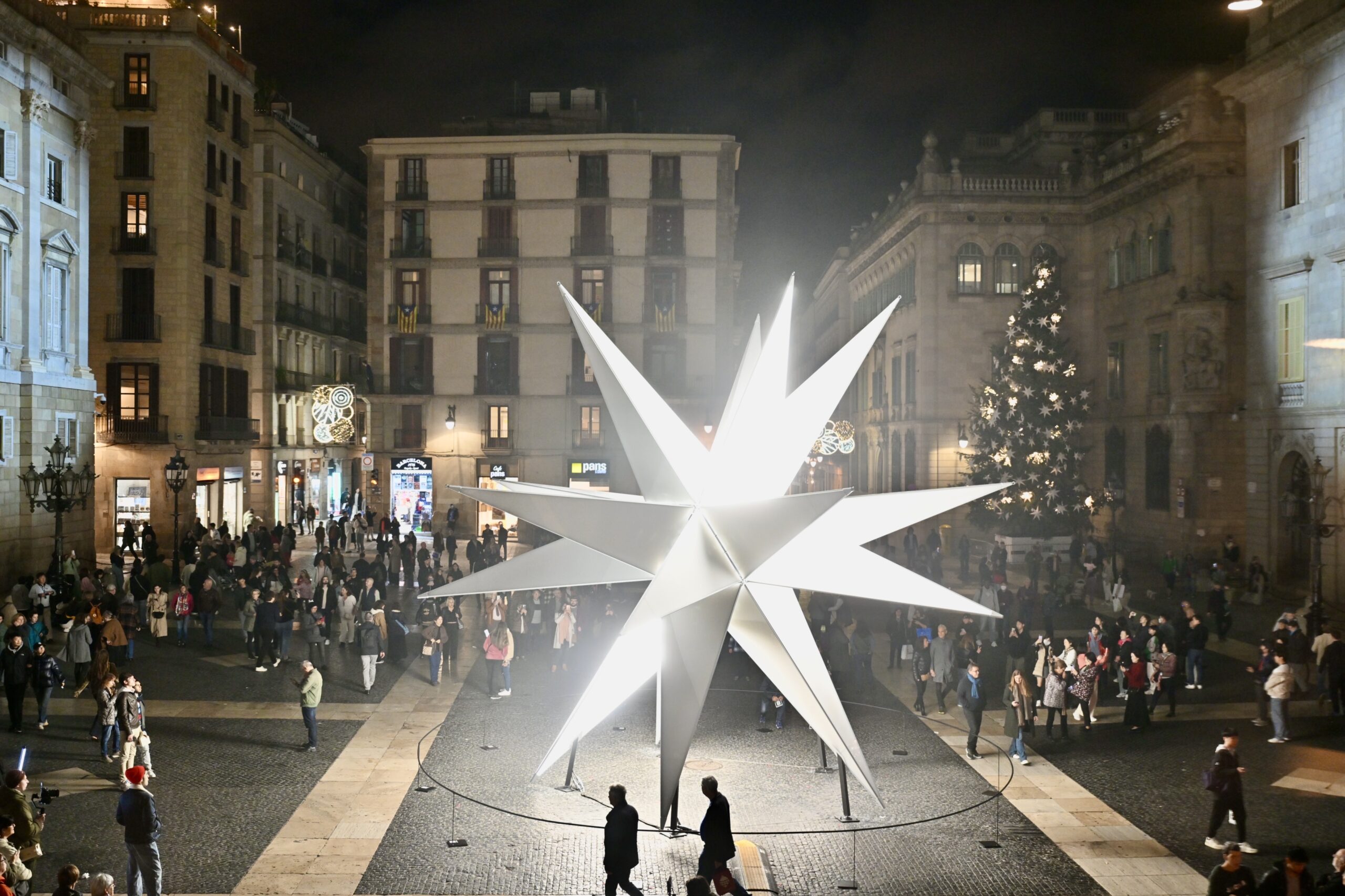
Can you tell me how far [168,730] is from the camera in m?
14.7

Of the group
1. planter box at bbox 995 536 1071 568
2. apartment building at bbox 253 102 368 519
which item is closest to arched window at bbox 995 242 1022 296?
planter box at bbox 995 536 1071 568

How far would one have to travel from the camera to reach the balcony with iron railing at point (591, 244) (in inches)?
1759

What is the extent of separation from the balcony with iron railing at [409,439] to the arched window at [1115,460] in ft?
88.6

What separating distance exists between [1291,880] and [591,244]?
130 ft

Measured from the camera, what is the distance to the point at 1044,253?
42.3 metres

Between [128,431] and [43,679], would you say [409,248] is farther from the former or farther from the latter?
[43,679]

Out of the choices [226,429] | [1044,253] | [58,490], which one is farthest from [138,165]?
[1044,253]

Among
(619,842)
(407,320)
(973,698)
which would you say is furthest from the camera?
(407,320)

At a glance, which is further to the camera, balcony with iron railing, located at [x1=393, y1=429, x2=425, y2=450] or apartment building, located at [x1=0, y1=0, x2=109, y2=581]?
balcony with iron railing, located at [x1=393, y1=429, x2=425, y2=450]

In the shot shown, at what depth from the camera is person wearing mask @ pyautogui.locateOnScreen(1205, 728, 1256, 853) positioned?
34.5 feet

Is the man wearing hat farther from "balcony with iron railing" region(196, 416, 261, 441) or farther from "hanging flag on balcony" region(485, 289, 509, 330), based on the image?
"hanging flag on balcony" region(485, 289, 509, 330)

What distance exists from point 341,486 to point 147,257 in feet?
68.6

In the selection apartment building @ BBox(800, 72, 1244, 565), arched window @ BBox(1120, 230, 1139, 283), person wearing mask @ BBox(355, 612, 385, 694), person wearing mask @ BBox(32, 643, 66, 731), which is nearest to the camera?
person wearing mask @ BBox(32, 643, 66, 731)

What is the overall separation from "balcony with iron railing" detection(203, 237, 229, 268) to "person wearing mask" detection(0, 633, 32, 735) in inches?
1015
